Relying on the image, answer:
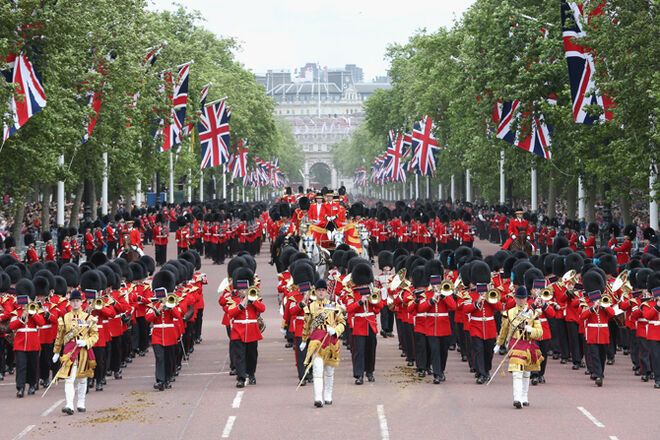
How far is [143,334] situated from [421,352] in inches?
220

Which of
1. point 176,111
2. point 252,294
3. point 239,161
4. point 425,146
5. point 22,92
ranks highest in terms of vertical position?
point 176,111

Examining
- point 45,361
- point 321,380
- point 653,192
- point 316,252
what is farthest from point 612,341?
point 653,192

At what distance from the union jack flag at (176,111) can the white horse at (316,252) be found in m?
25.4

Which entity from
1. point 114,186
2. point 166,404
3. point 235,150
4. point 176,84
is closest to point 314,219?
point 166,404

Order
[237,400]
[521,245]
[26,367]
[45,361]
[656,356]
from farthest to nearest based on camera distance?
[521,245], [45,361], [26,367], [656,356], [237,400]

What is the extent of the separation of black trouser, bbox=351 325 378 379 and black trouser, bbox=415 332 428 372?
2.19ft

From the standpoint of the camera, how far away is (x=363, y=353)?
19.1 meters

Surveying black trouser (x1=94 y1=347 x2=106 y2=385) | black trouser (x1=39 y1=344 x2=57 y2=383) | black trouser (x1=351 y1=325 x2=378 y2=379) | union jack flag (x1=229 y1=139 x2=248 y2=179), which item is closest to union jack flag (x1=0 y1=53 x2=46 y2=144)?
black trouser (x1=39 y1=344 x2=57 y2=383)

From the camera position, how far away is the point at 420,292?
19.9 meters

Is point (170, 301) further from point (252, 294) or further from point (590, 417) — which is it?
point (590, 417)

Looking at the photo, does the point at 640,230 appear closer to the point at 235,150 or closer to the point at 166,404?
the point at 166,404

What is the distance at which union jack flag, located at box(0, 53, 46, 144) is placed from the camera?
30.4m

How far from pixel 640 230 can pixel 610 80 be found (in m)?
12.7

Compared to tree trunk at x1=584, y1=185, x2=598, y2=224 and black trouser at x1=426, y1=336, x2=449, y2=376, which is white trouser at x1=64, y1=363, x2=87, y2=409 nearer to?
black trouser at x1=426, y1=336, x2=449, y2=376
